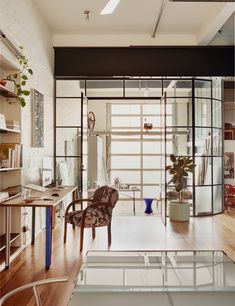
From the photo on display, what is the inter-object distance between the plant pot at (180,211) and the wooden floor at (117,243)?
180 mm

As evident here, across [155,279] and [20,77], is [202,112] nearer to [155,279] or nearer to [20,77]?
[20,77]

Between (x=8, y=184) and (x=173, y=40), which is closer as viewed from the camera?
(x=8, y=184)

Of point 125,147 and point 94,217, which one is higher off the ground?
point 125,147

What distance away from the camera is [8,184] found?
4.60 m

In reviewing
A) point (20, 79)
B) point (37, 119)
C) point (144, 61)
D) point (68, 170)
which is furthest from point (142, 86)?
point (20, 79)

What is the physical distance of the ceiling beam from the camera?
5.31 metres

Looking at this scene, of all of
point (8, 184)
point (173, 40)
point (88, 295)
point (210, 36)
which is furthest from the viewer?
point (173, 40)

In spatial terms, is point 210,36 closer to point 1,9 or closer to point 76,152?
point 76,152

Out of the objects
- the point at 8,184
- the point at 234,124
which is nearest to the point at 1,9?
the point at 8,184

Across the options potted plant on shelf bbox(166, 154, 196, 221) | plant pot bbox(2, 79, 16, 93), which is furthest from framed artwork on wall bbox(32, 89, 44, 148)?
potted plant on shelf bbox(166, 154, 196, 221)

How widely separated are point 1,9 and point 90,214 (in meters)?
2.70

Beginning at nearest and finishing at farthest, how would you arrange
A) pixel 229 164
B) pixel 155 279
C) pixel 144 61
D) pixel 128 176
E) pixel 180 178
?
1. pixel 155 279
2. pixel 180 178
3. pixel 144 61
4. pixel 229 164
5. pixel 128 176

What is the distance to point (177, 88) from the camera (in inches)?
286

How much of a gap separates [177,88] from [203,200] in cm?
237
